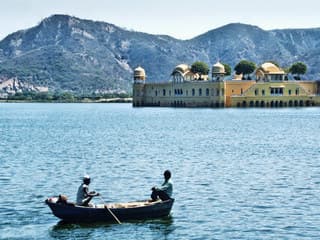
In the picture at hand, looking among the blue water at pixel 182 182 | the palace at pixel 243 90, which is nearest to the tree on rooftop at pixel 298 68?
the palace at pixel 243 90

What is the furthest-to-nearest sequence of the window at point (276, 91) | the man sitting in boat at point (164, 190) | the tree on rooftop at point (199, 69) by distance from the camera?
the tree on rooftop at point (199, 69), the window at point (276, 91), the man sitting in boat at point (164, 190)

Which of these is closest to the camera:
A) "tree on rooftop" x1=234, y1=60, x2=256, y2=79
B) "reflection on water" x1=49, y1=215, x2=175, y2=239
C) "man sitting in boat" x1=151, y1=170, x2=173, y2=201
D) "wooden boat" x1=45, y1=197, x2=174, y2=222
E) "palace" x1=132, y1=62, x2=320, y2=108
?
"reflection on water" x1=49, y1=215, x2=175, y2=239

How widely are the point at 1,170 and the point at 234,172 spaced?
12.0 meters

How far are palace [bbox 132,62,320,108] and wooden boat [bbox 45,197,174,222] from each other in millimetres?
113377

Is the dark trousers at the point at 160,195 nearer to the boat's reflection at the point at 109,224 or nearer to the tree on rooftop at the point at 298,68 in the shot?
the boat's reflection at the point at 109,224

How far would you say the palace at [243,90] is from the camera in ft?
460

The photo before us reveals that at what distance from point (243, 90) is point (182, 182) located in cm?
10973

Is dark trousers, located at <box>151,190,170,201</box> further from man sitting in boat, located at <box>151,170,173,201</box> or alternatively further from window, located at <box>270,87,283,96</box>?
window, located at <box>270,87,283,96</box>

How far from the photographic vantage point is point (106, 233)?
23.8 metres

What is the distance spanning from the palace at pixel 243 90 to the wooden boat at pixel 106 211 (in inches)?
4464

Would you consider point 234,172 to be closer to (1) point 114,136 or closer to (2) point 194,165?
(2) point 194,165

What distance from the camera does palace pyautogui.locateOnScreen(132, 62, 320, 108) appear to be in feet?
460

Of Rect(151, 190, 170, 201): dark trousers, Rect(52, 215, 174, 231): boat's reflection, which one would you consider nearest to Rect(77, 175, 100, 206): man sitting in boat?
Rect(52, 215, 174, 231): boat's reflection

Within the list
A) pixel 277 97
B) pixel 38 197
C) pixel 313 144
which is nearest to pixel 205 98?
pixel 277 97
